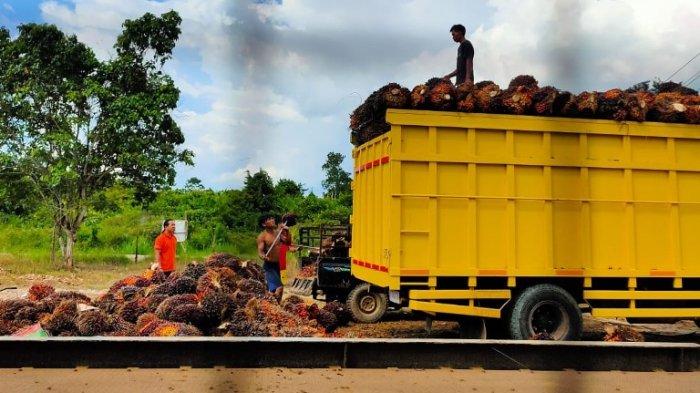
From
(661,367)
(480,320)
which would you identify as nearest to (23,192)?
(480,320)

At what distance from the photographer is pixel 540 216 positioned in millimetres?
5953

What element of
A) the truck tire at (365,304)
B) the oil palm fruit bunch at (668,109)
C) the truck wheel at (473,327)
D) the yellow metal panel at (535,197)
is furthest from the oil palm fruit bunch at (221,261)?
the oil palm fruit bunch at (668,109)

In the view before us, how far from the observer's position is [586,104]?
5.87m

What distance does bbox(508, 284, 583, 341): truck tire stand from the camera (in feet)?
19.4

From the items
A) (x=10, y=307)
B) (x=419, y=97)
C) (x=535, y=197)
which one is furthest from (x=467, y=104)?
(x=10, y=307)

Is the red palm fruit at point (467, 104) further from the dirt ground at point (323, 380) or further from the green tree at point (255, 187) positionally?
the green tree at point (255, 187)

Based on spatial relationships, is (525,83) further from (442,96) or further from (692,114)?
(692,114)

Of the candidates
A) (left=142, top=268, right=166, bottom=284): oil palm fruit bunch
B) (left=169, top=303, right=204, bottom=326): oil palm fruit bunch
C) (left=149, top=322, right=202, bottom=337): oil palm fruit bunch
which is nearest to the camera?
(left=149, top=322, right=202, bottom=337): oil palm fruit bunch

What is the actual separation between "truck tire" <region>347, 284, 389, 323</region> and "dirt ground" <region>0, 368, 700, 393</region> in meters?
4.20

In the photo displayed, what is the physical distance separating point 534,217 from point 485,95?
3.76 feet

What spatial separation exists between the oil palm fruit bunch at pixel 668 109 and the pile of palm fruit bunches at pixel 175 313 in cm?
366

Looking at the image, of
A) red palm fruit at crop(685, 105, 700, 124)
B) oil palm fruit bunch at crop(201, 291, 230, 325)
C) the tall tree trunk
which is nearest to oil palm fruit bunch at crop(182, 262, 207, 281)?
oil palm fruit bunch at crop(201, 291, 230, 325)

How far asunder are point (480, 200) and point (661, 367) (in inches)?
76.4

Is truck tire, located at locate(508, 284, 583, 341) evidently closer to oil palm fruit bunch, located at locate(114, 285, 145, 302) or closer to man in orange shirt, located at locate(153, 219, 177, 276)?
oil palm fruit bunch, located at locate(114, 285, 145, 302)
